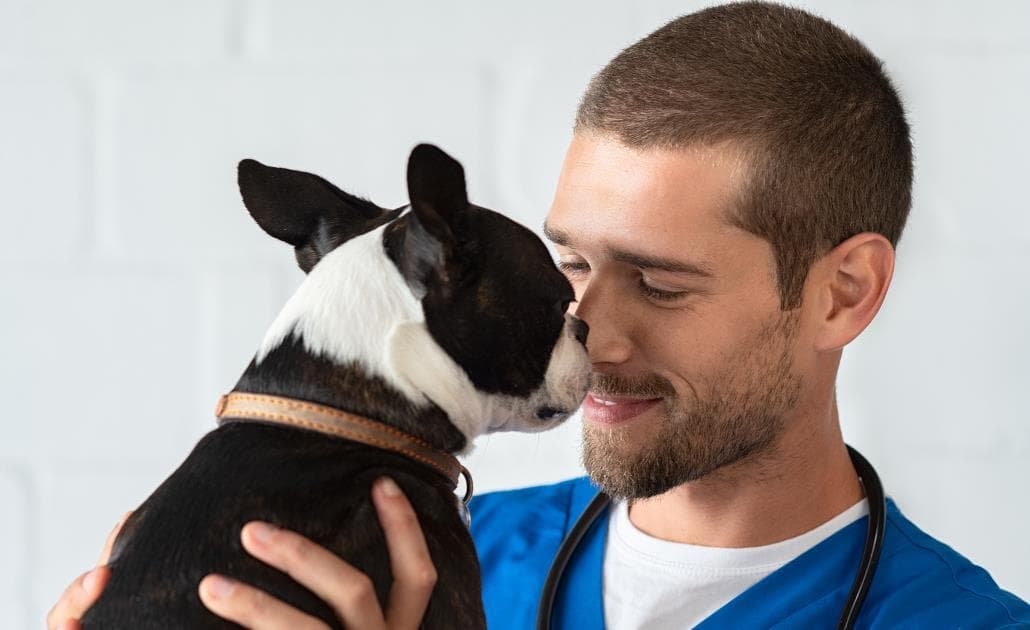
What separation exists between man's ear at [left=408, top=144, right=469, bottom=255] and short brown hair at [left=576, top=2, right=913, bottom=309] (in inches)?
14.5

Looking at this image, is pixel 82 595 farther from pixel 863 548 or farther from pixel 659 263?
pixel 863 548

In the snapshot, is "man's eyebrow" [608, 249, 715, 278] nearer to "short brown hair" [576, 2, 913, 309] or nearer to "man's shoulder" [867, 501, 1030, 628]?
"short brown hair" [576, 2, 913, 309]

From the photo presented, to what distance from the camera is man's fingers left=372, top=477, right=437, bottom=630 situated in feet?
4.00

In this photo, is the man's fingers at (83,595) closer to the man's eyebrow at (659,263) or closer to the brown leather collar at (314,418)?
the brown leather collar at (314,418)

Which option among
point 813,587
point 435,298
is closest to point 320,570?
point 435,298

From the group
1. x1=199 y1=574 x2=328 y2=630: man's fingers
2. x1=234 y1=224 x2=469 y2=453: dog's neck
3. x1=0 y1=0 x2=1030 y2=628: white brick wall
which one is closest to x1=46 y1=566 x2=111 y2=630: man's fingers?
x1=199 y1=574 x2=328 y2=630: man's fingers

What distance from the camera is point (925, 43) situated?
2301 millimetres

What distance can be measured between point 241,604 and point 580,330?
537mm

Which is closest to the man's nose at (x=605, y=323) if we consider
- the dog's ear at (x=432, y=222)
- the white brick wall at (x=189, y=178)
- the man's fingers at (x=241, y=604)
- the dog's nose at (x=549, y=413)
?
the dog's nose at (x=549, y=413)

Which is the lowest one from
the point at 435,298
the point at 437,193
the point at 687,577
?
the point at 687,577

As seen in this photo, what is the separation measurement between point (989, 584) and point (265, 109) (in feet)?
5.31

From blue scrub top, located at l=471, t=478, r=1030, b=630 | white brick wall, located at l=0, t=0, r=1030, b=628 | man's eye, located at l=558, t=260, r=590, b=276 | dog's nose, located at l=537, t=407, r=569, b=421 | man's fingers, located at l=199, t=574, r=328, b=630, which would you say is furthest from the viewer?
white brick wall, located at l=0, t=0, r=1030, b=628

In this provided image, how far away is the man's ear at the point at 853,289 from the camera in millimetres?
1654

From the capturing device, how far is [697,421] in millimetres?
1601
